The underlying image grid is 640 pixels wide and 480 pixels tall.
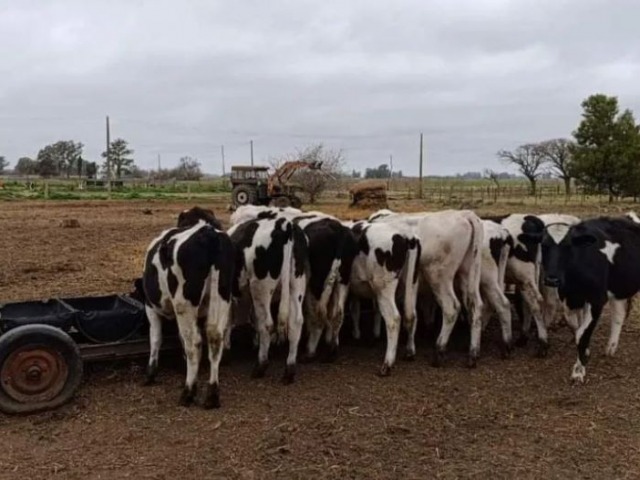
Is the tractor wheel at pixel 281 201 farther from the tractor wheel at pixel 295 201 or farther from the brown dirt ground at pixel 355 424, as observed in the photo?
the brown dirt ground at pixel 355 424

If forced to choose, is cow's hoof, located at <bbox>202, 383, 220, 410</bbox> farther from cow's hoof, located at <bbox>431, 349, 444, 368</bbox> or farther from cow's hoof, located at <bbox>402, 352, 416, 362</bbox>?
cow's hoof, located at <bbox>431, 349, 444, 368</bbox>

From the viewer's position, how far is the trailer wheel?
592 centimetres

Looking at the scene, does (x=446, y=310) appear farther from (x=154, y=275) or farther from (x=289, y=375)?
(x=154, y=275)

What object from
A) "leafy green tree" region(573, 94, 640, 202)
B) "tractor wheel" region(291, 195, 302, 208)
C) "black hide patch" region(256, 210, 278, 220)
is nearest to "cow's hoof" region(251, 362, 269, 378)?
"black hide patch" region(256, 210, 278, 220)

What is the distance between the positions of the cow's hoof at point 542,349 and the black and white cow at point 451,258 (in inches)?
32.7

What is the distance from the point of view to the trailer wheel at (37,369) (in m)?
5.92

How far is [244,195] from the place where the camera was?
35875 millimetres

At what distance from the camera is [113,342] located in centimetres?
674

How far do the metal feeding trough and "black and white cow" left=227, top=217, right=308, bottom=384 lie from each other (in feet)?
3.35

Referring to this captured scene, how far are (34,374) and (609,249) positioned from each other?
6.26m

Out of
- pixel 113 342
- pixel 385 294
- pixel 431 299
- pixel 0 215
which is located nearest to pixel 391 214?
pixel 431 299

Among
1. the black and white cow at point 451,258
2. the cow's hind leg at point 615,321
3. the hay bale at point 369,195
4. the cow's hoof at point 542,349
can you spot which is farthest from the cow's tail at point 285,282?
the hay bale at point 369,195

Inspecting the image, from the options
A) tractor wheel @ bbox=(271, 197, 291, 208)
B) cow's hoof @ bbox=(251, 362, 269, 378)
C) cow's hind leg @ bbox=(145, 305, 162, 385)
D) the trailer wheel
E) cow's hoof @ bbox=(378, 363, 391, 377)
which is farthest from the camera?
tractor wheel @ bbox=(271, 197, 291, 208)

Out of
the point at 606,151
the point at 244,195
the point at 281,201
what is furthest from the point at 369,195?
the point at 606,151
